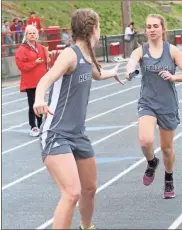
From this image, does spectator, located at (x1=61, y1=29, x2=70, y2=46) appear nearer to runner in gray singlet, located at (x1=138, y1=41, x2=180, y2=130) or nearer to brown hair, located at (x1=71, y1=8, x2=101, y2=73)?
runner in gray singlet, located at (x1=138, y1=41, x2=180, y2=130)

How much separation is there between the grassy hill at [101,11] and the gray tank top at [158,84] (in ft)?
107

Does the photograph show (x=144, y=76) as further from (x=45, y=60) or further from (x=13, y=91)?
(x=13, y=91)

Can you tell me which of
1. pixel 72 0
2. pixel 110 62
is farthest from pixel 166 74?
pixel 72 0

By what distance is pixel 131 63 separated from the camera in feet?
26.3

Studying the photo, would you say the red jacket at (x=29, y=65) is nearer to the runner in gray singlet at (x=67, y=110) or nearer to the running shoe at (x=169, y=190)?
the running shoe at (x=169, y=190)

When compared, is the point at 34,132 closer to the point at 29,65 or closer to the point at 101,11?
the point at 29,65

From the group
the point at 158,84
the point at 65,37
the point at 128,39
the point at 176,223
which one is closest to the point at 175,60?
the point at 158,84

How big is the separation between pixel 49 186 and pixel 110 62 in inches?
886

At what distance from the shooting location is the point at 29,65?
44.4 feet

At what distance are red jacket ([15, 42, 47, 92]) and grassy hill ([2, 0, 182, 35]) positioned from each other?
27.1 metres

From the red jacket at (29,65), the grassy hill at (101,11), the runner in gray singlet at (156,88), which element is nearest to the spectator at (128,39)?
the grassy hill at (101,11)

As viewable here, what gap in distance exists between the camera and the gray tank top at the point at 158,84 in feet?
26.3

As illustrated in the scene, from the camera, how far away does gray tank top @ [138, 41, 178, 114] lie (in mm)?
8031

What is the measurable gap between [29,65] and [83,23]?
293 inches
